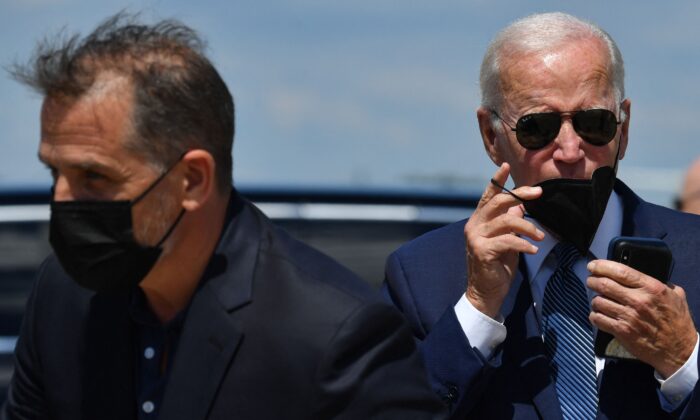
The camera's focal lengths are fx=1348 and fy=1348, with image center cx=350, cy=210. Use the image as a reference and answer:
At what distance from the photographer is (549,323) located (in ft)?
11.3

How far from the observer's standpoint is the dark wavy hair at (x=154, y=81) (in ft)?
9.96

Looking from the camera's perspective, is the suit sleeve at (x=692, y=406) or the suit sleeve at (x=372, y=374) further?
the suit sleeve at (x=692, y=406)

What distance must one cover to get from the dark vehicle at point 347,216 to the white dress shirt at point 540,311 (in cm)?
269

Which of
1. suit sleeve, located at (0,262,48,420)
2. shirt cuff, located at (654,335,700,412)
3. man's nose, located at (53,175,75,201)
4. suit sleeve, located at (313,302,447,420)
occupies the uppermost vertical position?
man's nose, located at (53,175,75,201)

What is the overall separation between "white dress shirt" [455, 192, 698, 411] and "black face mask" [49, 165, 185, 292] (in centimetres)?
79

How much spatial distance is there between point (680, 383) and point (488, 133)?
895 mm

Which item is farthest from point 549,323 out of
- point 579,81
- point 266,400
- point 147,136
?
point 147,136

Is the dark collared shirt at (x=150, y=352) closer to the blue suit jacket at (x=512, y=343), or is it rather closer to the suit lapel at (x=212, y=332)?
the suit lapel at (x=212, y=332)

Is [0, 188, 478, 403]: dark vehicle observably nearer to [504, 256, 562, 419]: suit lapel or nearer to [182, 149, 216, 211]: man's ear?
[504, 256, 562, 419]: suit lapel

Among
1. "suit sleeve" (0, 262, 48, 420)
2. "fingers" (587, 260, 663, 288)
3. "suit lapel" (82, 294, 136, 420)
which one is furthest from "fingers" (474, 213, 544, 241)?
"suit sleeve" (0, 262, 48, 420)

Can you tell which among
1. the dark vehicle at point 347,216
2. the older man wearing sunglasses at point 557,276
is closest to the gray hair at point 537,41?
the older man wearing sunglasses at point 557,276

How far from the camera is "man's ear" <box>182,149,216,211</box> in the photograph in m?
3.10

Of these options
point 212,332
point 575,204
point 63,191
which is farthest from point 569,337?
point 63,191

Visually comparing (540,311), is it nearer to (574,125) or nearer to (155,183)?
(574,125)
